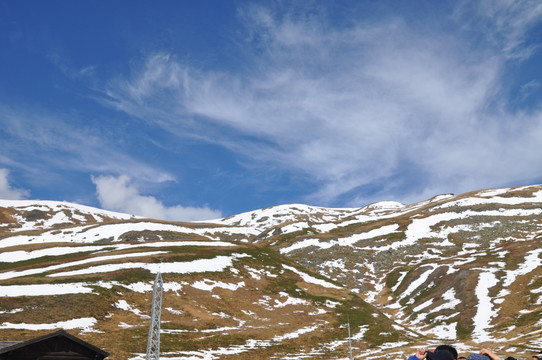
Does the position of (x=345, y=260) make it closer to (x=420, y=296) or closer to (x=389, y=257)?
(x=389, y=257)

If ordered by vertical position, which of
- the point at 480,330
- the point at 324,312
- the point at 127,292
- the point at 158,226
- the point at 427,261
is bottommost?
the point at 480,330

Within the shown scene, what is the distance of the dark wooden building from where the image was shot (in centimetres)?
2136

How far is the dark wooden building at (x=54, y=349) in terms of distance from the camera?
70.1 ft

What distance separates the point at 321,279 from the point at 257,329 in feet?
121

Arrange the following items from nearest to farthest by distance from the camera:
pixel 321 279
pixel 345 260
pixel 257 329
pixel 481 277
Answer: pixel 257 329 → pixel 481 277 → pixel 321 279 → pixel 345 260

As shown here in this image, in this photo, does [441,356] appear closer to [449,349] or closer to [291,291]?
[449,349]

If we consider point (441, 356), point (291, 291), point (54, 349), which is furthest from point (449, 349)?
point (291, 291)

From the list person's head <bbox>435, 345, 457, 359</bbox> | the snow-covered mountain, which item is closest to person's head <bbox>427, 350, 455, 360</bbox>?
person's head <bbox>435, 345, 457, 359</bbox>

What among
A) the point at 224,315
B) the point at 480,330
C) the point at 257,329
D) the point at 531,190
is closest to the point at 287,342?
the point at 257,329

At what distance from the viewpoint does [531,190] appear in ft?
595

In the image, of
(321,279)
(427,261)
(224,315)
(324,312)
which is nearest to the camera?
(224,315)

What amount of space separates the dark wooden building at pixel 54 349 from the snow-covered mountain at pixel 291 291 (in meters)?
23.2

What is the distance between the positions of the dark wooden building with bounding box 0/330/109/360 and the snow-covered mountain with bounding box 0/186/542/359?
23.2 m

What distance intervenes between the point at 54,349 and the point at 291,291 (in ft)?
215
